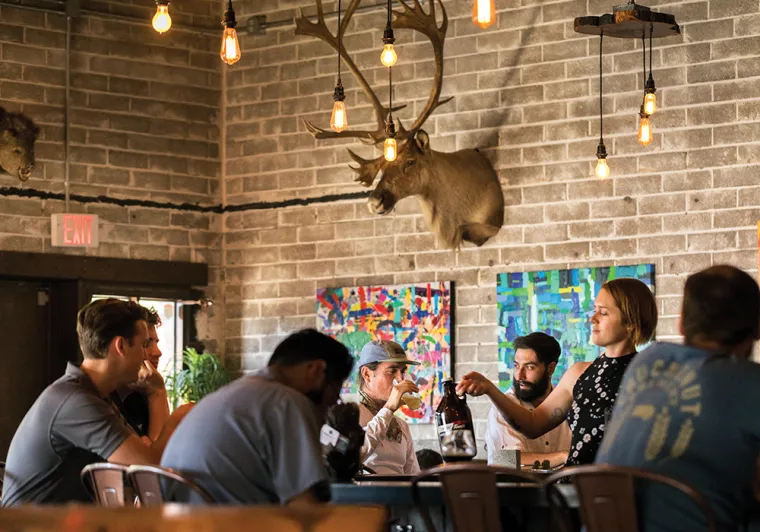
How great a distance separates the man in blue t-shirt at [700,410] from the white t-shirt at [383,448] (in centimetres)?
237

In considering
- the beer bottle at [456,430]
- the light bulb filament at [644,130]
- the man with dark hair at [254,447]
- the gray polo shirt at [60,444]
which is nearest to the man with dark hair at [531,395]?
the light bulb filament at [644,130]

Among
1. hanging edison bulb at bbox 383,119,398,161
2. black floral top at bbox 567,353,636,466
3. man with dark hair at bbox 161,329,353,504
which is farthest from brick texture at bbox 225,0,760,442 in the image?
man with dark hair at bbox 161,329,353,504

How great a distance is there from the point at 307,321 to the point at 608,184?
2.43 metres

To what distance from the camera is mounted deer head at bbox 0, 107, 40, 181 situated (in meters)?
9.02

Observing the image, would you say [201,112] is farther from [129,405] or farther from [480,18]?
[480,18]

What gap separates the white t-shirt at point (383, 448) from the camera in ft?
19.4

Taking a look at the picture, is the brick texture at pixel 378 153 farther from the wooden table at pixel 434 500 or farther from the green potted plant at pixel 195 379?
the wooden table at pixel 434 500

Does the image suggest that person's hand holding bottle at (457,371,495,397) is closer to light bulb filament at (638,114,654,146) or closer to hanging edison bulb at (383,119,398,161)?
hanging edison bulb at (383,119,398,161)

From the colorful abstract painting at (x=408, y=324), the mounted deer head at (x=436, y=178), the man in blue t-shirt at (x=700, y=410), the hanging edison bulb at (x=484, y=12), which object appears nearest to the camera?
the man in blue t-shirt at (x=700, y=410)

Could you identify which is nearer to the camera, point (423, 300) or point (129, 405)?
point (129, 405)

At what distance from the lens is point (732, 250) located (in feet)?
26.2

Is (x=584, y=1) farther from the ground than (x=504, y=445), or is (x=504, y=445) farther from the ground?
(x=584, y=1)

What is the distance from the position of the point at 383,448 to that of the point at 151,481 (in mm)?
2165

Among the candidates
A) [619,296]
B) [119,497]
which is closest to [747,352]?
[619,296]
